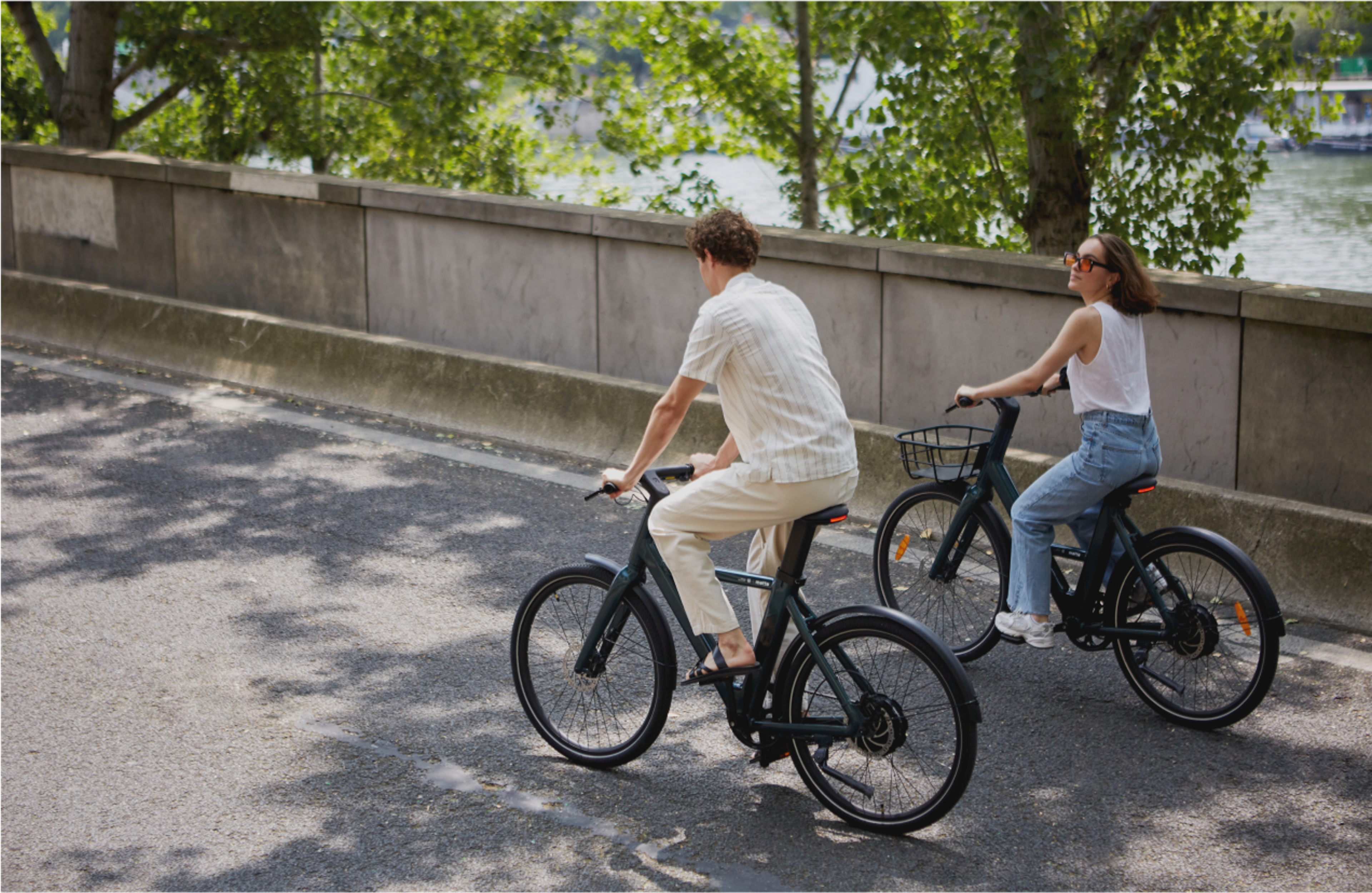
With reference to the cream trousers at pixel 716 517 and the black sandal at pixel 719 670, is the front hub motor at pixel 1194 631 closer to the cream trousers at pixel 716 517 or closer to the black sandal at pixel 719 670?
the cream trousers at pixel 716 517

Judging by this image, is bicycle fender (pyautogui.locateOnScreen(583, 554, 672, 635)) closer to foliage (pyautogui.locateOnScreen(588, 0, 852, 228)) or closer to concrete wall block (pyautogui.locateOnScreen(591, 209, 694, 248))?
concrete wall block (pyautogui.locateOnScreen(591, 209, 694, 248))

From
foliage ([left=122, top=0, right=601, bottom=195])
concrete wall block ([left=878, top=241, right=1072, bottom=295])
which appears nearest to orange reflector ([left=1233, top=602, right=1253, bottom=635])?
concrete wall block ([left=878, top=241, right=1072, bottom=295])

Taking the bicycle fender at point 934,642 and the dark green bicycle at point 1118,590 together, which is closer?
the bicycle fender at point 934,642

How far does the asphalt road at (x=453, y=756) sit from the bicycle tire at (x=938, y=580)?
18cm

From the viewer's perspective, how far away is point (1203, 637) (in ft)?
16.0

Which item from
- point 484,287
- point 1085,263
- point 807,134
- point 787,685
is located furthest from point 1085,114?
point 787,685

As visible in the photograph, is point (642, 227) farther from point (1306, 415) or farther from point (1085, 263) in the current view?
point (1085, 263)

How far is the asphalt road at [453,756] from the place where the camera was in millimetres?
4145

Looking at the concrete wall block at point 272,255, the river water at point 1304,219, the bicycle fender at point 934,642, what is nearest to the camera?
the bicycle fender at point 934,642

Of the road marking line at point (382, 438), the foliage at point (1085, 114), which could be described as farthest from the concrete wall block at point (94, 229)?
the foliage at point (1085, 114)

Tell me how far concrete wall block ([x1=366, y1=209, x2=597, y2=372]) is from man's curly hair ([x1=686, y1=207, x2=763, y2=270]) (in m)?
4.77

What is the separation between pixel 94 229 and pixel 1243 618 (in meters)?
10.0

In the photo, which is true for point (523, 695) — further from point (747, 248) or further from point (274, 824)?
point (747, 248)

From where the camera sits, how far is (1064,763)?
472 centimetres
